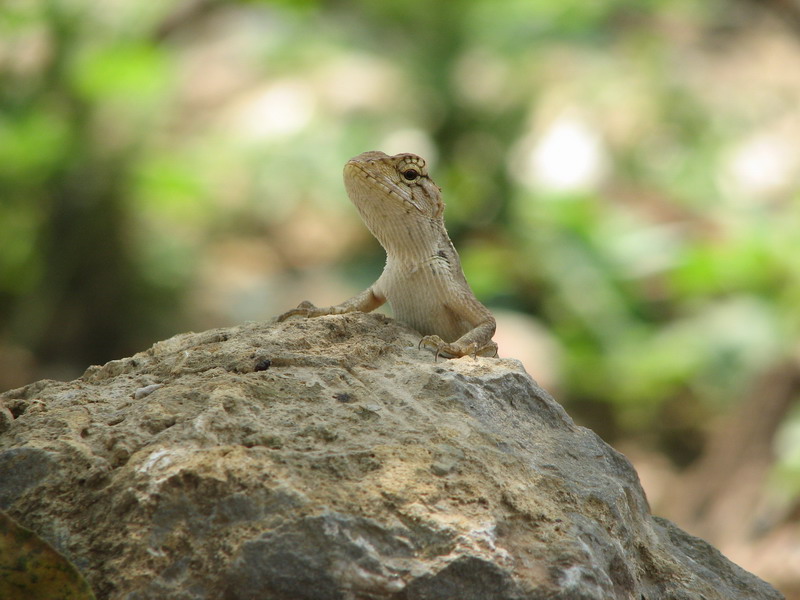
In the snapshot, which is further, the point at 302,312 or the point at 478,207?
the point at 478,207

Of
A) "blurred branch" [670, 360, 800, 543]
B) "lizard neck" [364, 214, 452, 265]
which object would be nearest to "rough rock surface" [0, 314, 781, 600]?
"lizard neck" [364, 214, 452, 265]

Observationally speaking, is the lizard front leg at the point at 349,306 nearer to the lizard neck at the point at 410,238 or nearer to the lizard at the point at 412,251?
the lizard at the point at 412,251

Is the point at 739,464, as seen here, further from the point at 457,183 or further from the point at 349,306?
the point at 349,306

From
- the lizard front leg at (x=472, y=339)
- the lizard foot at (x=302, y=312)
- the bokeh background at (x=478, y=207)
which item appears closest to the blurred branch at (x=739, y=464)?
the bokeh background at (x=478, y=207)

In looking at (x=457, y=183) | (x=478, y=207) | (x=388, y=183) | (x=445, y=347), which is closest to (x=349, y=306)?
(x=388, y=183)

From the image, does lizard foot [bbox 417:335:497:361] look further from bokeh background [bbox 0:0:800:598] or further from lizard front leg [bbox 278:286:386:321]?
bokeh background [bbox 0:0:800:598]

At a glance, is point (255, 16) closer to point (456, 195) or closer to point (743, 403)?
point (456, 195)

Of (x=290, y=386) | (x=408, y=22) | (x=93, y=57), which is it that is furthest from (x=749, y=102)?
(x=290, y=386)
